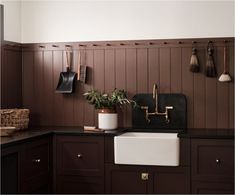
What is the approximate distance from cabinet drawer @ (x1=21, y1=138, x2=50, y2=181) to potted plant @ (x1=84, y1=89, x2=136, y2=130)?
0.56 m

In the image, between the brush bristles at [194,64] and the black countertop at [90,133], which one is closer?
the black countertop at [90,133]

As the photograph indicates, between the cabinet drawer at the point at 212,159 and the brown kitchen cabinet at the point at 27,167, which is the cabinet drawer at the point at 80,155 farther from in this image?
the cabinet drawer at the point at 212,159

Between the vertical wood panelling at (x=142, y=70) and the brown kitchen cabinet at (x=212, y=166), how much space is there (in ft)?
3.00

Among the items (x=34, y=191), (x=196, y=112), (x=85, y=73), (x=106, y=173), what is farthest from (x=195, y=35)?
(x=34, y=191)

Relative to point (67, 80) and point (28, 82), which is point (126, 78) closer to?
point (67, 80)

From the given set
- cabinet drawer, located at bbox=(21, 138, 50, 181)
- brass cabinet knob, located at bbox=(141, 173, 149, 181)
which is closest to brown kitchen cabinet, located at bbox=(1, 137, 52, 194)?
cabinet drawer, located at bbox=(21, 138, 50, 181)

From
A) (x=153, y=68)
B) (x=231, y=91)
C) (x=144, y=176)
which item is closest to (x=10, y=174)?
(x=144, y=176)

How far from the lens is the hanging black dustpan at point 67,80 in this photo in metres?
4.48

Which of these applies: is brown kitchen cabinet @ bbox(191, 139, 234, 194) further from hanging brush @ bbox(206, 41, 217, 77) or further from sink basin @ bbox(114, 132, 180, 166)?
hanging brush @ bbox(206, 41, 217, 77)

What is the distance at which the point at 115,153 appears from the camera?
150 inches

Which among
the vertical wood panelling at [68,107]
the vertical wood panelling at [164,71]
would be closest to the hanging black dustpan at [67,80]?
the vertical wood panelling at [68,107]

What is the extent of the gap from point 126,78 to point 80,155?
949 millimetres

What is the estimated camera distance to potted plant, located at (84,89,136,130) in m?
4.14

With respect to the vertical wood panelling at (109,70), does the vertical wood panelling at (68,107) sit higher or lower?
lower
